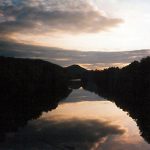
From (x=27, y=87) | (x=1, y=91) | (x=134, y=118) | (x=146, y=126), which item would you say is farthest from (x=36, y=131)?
(x=27, y=87)

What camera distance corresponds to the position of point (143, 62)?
96.8 meters

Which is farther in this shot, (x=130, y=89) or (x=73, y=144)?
(x=130, y=89)

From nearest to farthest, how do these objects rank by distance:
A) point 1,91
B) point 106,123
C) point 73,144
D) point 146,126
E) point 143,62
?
point 73,144 < point 146,126 < point 106,123 < point 1,91 < point 143,62

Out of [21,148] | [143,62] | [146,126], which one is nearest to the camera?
[21,148]

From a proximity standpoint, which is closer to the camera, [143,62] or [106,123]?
[106,123]

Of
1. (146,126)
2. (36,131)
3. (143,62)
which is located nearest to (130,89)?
(143,62)

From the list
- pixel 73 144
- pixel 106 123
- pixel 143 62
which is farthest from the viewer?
pixel 143 62

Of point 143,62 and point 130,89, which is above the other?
point 143,62

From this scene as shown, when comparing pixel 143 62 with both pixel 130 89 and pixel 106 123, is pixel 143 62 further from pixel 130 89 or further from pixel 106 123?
pixel 106 123

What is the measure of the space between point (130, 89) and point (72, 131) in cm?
5618

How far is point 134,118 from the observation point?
183 feet

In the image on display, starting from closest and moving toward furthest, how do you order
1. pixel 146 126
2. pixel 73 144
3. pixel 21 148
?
1. pixel 21 148
2. pixel 73 144
3. pixel 146 126

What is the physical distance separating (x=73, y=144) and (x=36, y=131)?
8341mm

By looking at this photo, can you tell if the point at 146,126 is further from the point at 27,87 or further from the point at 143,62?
the point at 143,62
